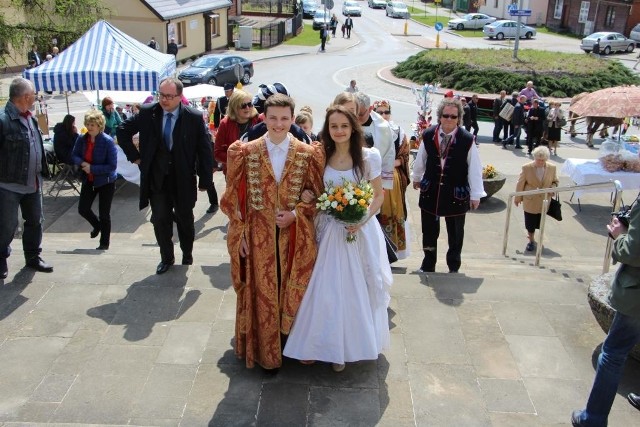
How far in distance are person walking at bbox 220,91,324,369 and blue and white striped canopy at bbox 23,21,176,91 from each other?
9.04 meters

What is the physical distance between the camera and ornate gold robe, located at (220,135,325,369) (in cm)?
425

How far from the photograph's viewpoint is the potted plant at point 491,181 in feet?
37.4

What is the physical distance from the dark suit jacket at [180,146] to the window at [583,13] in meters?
45.8

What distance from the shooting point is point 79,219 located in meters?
10.1

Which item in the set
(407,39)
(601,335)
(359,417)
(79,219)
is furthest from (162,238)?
(407,39)

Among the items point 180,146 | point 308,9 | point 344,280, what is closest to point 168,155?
point 180,146

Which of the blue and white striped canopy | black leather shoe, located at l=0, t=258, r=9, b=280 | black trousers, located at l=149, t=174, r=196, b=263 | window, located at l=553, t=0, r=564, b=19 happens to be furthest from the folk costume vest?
window, located at l=553, t=0, r=564, b=19

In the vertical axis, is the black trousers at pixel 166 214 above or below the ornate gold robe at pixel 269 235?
below

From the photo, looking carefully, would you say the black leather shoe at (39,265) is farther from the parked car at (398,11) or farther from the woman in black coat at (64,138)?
the parked car at (398,11)

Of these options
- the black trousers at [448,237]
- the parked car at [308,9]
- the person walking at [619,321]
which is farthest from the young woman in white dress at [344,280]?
the parked car at [308,9]

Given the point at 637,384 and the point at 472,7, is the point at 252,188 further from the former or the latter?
the point at 472,7

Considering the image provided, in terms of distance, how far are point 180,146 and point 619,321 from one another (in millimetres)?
3715

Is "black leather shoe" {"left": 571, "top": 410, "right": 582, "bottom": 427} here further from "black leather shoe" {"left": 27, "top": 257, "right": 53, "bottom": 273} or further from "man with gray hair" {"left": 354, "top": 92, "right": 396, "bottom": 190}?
"black leather shoe" {"left": 27, "top": 257, "right": 53, "bottom": 273}

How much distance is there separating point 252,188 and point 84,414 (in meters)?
1.67
